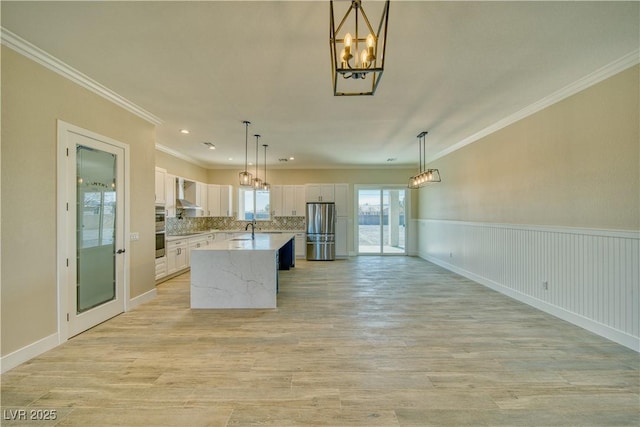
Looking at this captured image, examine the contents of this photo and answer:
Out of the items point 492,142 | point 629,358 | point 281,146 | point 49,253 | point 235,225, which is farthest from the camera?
point 235,225

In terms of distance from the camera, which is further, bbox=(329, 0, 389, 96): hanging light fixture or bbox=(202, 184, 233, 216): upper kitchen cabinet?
bbox=(202, 184, 233, 216): upper kitchen cabinet

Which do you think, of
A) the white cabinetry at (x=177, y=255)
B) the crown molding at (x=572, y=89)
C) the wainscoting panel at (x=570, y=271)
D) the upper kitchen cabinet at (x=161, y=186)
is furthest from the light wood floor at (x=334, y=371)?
the crown molding at (x=572, y=89)

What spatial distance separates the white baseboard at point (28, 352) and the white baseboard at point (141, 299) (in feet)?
3.31

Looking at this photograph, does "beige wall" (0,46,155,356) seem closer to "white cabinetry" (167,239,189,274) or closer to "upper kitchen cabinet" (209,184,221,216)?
"white cabinetry" (167,239,189,274)

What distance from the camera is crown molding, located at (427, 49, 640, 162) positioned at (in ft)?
8.43

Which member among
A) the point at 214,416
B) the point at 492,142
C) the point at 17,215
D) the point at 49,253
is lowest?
the point at 214,416

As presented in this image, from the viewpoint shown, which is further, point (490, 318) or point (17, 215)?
point (490, 318)

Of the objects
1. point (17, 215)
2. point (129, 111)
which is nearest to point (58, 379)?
point (17, 215)

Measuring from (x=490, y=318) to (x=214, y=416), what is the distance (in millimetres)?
3338

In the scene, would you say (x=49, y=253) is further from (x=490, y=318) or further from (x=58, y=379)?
(x=490, y=318)

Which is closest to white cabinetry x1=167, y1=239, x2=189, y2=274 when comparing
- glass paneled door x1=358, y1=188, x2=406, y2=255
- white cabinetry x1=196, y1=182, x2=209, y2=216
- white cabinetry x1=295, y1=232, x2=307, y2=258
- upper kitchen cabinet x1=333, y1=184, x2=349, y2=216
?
white cabinetry x1=196, y1=182, x2=209, y2=216

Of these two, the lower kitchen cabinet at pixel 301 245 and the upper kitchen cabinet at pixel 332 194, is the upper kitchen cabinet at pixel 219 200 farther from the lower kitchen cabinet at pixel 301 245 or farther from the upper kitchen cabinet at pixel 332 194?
the upper kitchen cabinet at pixel 332 194

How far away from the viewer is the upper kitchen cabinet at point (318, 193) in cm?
805

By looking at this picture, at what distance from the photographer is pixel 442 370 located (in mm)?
2279
